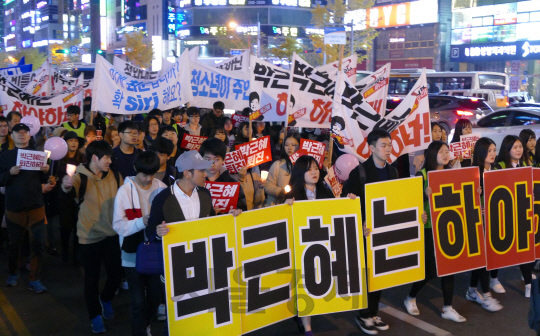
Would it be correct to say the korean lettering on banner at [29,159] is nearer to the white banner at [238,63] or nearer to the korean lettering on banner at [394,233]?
the korean lettering on banner at [394,233]

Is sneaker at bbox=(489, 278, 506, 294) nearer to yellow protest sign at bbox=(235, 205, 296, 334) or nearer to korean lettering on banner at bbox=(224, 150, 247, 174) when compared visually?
yellow protest sign at bbox=(235, 205, 296, 334)

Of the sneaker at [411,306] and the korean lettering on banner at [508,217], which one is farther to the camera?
the korean lettering on banner at [508,217]

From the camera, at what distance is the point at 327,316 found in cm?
526

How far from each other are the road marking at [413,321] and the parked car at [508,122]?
30.4 feet

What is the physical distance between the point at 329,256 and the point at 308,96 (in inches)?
138

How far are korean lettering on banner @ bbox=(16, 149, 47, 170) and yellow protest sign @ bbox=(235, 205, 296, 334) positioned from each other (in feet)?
8.63

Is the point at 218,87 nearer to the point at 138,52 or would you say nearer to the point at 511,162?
the point at 511,162

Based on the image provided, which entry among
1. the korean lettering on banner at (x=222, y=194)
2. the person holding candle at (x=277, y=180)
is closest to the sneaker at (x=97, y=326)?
the korean lettering on banner at (x=222, y=194)

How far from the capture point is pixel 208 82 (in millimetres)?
10047

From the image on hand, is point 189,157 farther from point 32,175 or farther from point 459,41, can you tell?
point 459,41

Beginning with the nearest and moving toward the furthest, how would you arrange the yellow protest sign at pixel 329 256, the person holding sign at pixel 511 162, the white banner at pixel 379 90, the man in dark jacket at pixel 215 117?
the yellow protest sign at pixel 329 256
the person holding sign at pixel 511 162
the white banner at pixel 379 90
the man in dark jacket at pixel 215 117

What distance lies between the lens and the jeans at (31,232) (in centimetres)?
573

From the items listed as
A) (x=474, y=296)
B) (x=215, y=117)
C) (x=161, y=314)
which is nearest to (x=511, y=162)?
(x=474, y=296)

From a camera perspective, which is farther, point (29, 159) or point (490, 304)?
point (29, 159)
